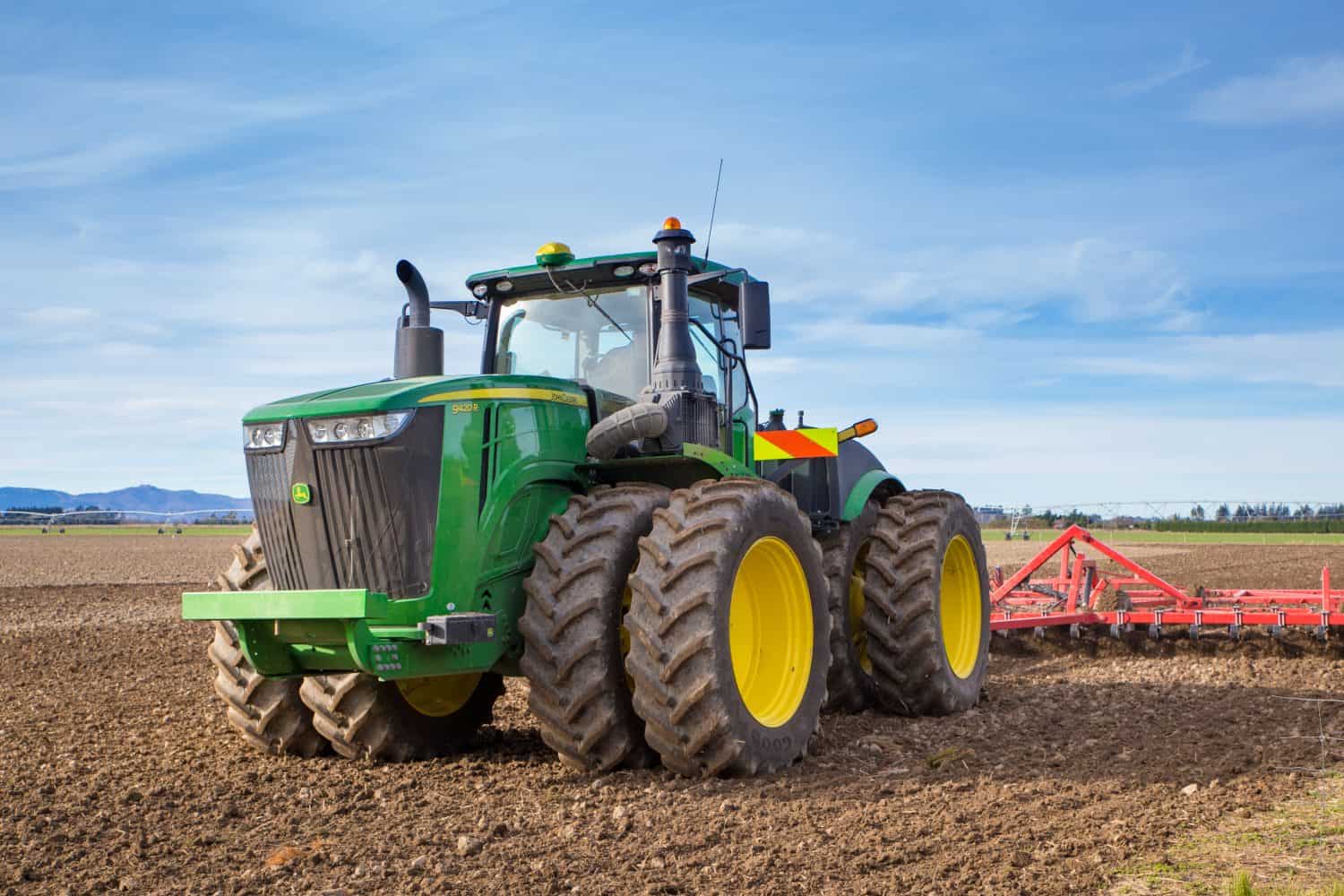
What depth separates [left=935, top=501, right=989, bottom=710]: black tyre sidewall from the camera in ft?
28.5

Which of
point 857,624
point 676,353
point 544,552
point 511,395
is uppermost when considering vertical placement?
point 676,353

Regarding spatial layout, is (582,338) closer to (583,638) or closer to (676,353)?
(676,353)

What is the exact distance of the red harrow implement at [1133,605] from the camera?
11.9 metres

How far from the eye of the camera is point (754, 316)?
23.5 ft

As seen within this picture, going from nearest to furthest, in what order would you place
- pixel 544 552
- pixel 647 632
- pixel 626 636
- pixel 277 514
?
pixel 647 632 < pixel 544 552 < pixel 626 636 < pixel 277 514

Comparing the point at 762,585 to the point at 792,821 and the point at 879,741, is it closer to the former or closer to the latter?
the point at 879,741

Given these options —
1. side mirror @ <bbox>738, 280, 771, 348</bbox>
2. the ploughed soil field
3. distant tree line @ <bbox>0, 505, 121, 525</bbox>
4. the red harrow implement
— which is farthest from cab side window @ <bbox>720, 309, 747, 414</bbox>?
distant tree line @ <bbox>0, 505, 121, 525</bbox>

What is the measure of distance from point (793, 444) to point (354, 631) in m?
3.74

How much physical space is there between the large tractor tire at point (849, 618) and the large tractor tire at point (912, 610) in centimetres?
16

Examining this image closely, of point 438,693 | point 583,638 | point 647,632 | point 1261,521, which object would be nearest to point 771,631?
point 647,632

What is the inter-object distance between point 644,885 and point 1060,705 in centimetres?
540

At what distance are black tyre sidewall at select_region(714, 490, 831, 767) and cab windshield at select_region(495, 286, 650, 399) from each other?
1.44 meters

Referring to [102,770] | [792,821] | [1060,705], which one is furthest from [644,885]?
[1060,705]

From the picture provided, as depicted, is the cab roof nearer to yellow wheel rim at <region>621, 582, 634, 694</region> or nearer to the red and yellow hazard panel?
the red and yellow hazard panel
